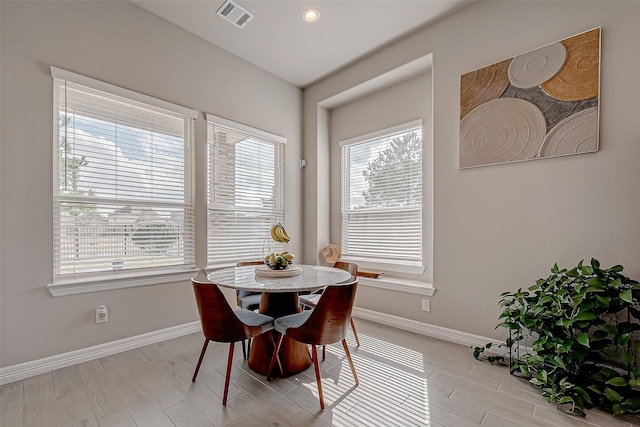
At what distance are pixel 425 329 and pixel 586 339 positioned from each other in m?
1.45

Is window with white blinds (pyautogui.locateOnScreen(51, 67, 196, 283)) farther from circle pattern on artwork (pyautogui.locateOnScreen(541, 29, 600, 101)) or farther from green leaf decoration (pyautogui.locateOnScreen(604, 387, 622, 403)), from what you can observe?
green leaf decoration (pyautogui.locateOnScreen(604, 387, 622, 403))

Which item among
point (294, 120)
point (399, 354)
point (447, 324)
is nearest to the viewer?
point (399, 354)

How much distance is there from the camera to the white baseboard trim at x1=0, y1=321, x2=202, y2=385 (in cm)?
210

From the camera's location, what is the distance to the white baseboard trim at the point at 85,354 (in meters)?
2.10

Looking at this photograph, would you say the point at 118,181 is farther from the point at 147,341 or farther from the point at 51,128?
the point at 147,341

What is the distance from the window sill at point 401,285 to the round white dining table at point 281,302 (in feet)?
3.56

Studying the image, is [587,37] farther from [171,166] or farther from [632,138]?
[171,166]

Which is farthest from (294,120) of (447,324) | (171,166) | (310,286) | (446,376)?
(446,376)

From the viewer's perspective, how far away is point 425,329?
3004mm

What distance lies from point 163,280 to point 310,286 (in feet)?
5.93

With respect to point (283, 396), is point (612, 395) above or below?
above

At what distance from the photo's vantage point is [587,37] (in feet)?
7.05

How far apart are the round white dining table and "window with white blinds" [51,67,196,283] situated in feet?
3.19

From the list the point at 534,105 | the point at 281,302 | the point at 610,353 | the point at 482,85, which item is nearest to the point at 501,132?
the point at 534,105
